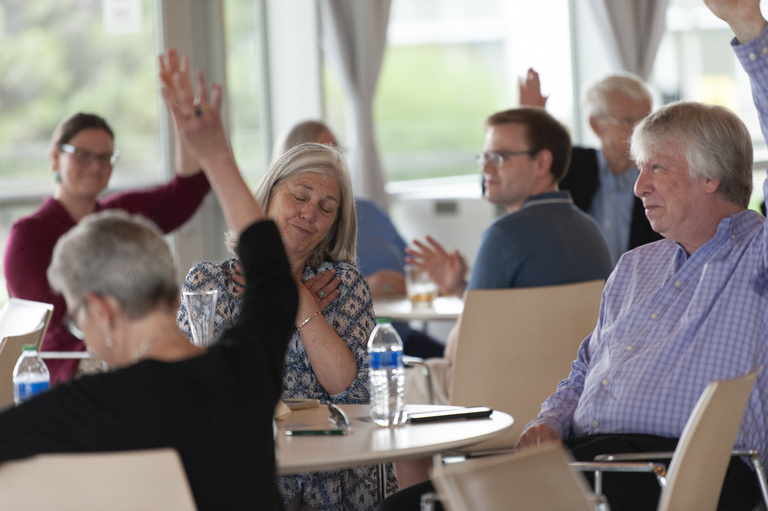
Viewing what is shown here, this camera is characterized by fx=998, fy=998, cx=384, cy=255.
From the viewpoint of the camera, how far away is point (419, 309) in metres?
4.12

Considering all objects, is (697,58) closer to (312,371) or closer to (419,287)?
(419,287)

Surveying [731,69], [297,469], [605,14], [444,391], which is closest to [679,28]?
[731,69]

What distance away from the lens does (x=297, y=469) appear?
6.12ft

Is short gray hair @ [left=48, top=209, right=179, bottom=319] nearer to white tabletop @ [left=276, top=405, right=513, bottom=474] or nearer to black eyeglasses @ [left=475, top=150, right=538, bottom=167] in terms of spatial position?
white tabletop @ [left=276, top=405, right=513, bottom=474]

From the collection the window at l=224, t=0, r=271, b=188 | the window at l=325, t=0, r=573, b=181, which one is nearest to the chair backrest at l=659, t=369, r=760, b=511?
the window at l=224, t=0, r=271, b=188

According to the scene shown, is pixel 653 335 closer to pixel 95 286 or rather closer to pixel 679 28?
pixel 95 286

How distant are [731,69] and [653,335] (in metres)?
6.33

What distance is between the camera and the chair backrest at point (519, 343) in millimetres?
3158

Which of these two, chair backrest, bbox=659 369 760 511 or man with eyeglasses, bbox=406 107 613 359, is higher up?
man with eyeglasses, bbox=406 107 613 359

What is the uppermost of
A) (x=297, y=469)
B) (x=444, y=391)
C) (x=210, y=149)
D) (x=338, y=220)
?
(x=210, y=149)

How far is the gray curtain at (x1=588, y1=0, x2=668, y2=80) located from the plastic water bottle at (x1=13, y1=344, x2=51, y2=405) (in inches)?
216

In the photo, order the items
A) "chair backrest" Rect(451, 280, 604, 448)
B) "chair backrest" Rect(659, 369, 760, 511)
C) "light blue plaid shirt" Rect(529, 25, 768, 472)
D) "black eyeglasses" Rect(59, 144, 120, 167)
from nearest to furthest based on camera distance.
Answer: "chair backrest" Rect(659, 369, 760, 511)
"light blue plaid shirt" Rect(529, 25, 768, 472)
"chair backrest" Rect(451, 280, 604, 448)
"black eyeglasses" Rect(59, 144, 120, 167)

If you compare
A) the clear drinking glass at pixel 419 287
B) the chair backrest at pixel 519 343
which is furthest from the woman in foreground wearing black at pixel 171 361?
the clear drinking glass at pixel 419 287

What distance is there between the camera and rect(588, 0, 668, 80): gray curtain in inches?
280
